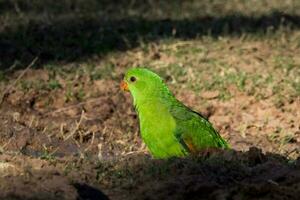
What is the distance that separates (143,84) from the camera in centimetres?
764

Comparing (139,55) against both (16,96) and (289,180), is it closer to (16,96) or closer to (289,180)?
(16,96)

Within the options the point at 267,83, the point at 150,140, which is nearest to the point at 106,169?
the point at 150,140

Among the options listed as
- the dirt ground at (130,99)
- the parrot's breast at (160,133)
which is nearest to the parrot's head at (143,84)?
the parrot's breast at (160,133)

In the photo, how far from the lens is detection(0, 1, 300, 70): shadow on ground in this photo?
1141 centimetres

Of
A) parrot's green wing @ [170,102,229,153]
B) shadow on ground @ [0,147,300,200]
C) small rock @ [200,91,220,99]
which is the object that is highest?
shadow on ground @ [0,147,300,200]

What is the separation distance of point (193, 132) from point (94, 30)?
5508mm

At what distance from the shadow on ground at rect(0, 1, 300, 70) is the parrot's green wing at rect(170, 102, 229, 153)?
4.04 metres

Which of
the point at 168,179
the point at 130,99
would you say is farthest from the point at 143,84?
the point at 130,99

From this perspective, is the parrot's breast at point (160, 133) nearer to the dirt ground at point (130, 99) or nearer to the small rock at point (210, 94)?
the dirt ground at point (130, 99)

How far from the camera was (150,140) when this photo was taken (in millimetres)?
7059

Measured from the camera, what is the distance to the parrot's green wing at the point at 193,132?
7.10 metres

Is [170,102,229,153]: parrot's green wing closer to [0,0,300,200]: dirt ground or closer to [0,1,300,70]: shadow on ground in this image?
[0,0,300,200]: dirt ground

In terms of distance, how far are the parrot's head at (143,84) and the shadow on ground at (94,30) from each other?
336 centimetres

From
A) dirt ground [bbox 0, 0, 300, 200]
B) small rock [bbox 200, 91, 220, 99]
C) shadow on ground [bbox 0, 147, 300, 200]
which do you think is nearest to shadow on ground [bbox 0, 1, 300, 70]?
dirt ground [bbox 0, 0, 300, 200]
